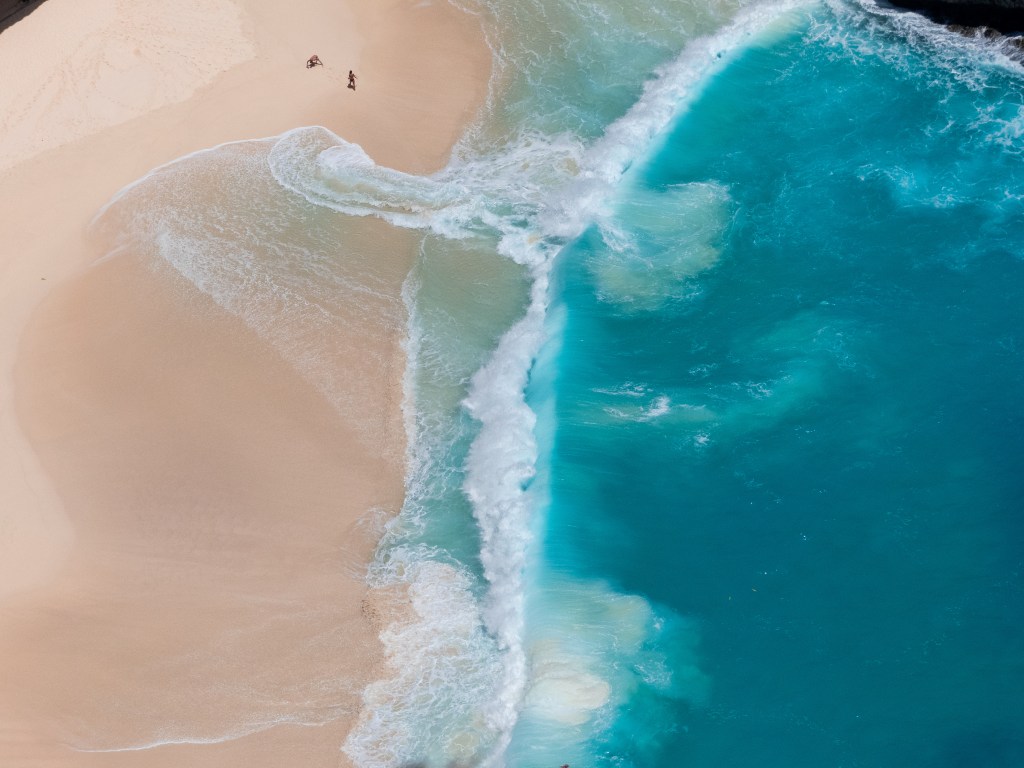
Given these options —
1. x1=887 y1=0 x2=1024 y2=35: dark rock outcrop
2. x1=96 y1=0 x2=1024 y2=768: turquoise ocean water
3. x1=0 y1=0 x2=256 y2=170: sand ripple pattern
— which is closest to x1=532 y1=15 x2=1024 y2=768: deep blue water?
x1=96 y1=0 x2=1024 y2=768: turquoise ocean water

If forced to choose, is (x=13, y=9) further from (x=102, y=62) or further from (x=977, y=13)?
(x=977, y=13)

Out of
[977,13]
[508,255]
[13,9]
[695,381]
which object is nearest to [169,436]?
[508,255]

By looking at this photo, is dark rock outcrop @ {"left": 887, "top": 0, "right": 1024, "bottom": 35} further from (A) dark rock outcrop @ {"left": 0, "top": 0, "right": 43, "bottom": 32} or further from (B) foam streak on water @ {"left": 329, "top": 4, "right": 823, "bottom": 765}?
(A) dark rock outcrop @ {"left": 0, "top": 0, "right": 43, "bottom": 32}

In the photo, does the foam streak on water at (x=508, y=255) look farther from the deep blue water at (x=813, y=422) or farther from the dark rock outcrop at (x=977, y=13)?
the dark rock outcrop at (x=977, y=13)

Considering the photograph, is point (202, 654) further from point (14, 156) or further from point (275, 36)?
point (275, 36)

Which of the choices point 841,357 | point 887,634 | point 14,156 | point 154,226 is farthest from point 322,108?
point 887,634

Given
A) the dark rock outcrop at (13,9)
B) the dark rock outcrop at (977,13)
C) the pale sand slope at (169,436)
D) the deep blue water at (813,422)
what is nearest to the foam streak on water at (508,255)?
the deep blue water at (813,422)
